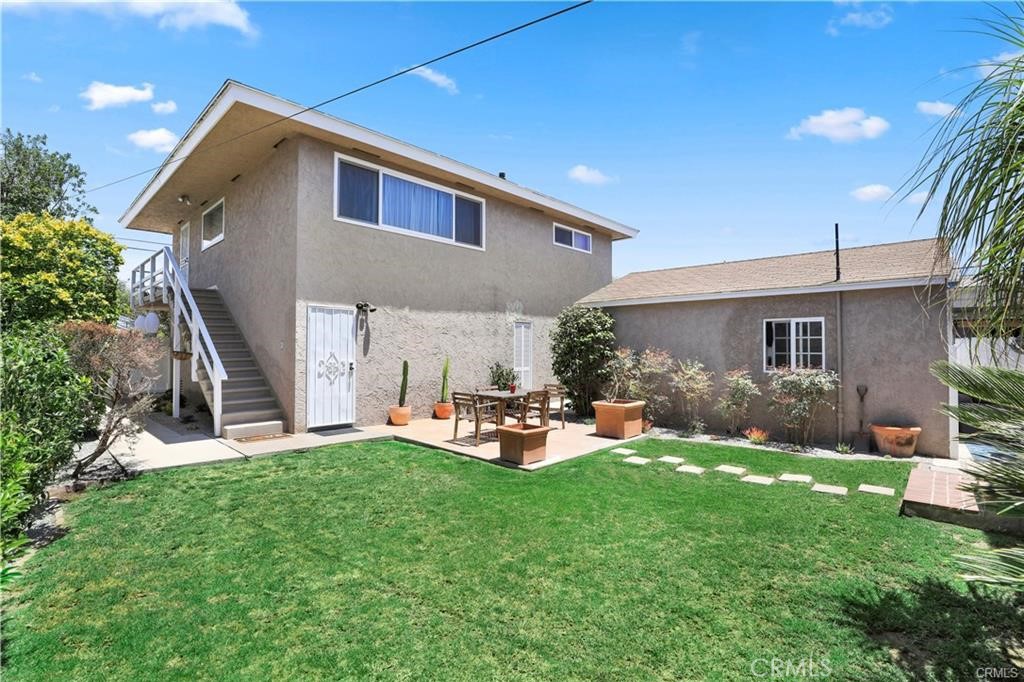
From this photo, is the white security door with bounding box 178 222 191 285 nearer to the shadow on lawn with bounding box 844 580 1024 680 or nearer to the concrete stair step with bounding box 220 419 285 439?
the concrete stair step with bounding box 220 419 285 439

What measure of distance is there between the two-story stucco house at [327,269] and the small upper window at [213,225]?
0.07 m

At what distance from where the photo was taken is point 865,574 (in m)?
4.15

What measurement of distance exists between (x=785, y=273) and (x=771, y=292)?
1.71 metres

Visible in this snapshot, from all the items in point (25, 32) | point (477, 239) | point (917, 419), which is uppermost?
point (25, 32)

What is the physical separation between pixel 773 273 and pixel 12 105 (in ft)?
57.6

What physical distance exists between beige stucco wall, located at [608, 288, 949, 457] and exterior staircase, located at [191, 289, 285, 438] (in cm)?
1037

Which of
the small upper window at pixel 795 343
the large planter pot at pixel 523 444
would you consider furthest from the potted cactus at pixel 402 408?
the small upper window at pixel 795 343

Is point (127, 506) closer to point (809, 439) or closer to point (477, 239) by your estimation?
point (477, 239)

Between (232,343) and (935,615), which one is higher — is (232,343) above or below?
above

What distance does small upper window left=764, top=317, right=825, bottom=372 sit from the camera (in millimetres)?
10305

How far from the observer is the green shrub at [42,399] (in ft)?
15.5

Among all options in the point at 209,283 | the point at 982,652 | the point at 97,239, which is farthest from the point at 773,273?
the point at 97,239

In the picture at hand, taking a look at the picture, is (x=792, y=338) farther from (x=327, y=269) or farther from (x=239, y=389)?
(x=239, y=389)

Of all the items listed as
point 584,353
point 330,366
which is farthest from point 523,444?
point 584,353
